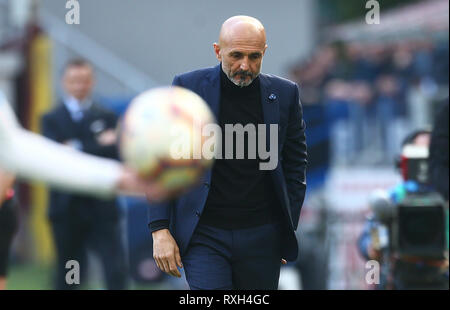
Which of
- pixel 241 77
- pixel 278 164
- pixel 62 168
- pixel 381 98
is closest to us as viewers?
pixel 62 168

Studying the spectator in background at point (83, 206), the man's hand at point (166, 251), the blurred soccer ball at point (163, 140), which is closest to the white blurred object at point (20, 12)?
the spectator in background at point (83, 206)

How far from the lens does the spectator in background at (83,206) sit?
7.96m

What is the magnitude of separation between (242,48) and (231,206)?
31.5 inches

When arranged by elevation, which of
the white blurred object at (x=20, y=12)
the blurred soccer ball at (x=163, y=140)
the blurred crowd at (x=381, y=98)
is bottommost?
the blurred soccer ball at (x=163, y=140)

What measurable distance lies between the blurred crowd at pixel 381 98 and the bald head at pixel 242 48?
6.52 metres

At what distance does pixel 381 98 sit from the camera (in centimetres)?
1331

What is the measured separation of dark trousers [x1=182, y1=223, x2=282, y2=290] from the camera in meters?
5.01

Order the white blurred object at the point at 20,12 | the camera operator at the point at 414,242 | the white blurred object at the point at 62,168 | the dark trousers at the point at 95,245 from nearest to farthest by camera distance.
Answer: the white blurred object at the point at 62,168 < the camera operator at the point at 414,242 < the dark trousers at the point at 95,245 < the white blurred object at the point at 20,12

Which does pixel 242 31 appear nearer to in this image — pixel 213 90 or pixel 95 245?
pixel 213 90

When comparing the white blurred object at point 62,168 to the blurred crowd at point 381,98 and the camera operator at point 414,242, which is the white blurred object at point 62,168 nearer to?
the camera operator at point 414,242

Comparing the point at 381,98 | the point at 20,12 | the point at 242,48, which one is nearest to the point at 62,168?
the point at 242,48

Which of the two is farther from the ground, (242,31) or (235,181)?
(242,31)

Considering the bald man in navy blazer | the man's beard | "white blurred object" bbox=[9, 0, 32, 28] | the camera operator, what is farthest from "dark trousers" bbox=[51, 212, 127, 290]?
"white blurred object" bbox=[9, 0, 32, 28]

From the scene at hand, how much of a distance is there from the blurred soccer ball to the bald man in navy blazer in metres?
1.84
